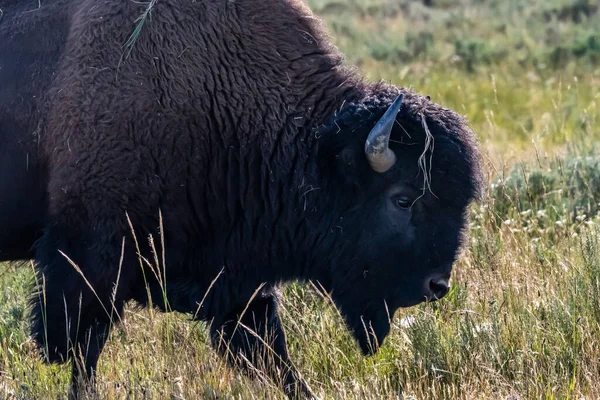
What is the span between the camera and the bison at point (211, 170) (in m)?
4.45

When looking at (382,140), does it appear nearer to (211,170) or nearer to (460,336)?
(211,170)

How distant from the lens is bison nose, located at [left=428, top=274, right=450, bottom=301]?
4.47m

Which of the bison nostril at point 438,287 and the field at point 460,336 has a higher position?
the bison nostril at point 438,287

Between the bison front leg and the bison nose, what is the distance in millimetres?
808

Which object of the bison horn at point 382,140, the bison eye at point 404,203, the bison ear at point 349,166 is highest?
the bison horn at point 382,140

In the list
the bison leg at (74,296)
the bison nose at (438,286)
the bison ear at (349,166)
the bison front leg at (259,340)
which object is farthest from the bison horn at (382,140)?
the bison leg at (74,296)

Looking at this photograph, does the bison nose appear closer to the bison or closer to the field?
the bison

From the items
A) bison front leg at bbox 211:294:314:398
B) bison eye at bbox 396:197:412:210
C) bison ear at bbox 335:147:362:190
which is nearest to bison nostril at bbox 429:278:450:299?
bison eye at bbox 396:197:412:210

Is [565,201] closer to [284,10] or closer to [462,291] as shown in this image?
[462,291]

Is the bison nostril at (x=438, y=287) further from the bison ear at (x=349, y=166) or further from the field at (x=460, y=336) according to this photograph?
the bison ear at (x=349, y=166)

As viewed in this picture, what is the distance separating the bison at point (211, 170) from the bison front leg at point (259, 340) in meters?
0.03

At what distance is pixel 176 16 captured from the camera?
4.72 metres

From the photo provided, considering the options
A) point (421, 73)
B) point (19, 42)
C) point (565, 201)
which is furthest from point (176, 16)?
point (421, 73)

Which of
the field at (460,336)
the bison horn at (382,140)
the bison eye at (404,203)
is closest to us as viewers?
the field at (460,336)
